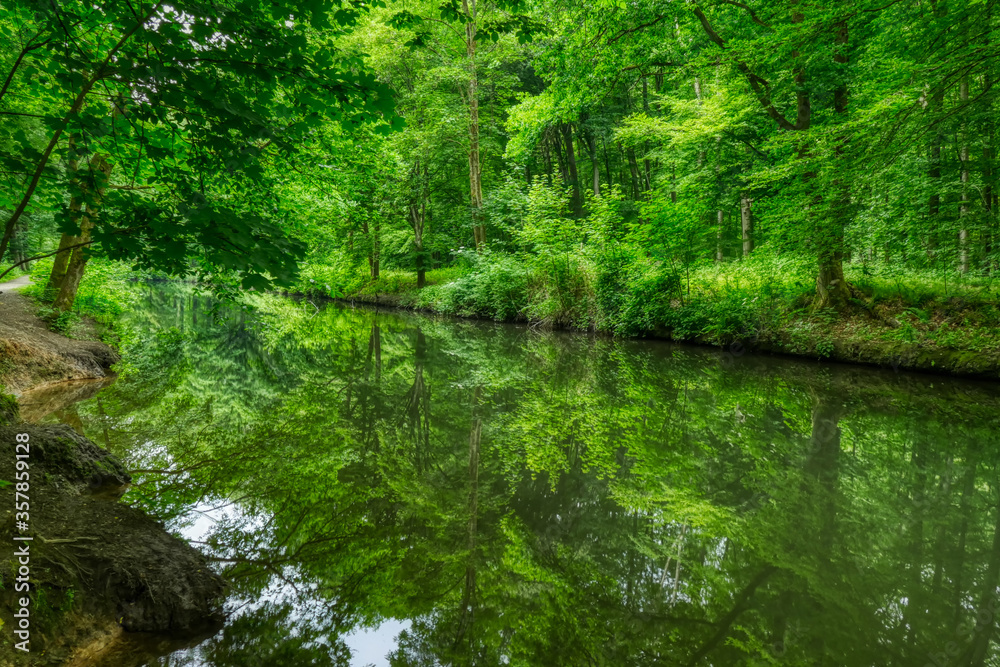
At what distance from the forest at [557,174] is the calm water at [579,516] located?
5.89 ft

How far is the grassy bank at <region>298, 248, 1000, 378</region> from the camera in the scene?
8.84 m

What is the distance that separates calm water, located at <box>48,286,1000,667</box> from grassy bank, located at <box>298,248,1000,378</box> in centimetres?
116

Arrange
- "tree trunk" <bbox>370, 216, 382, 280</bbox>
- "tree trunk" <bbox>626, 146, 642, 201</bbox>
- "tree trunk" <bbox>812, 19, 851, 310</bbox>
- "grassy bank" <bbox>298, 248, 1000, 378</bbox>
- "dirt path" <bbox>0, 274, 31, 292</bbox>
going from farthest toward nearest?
"tree trunk" <bbox>370, 216, 382, 280</bbox> < "tree trunk" <bbox>626, 146, 642, 201</bbox> < "dirt path" <bbox>0, 274, 31, 292</bbox> < "grassy bank" <bbox>298, 248, 1000, 378</bbox> < "tree trunk" <bbox>812, 19, 851, 310</bbox>

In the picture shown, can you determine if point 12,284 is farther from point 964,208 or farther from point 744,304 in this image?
point 964,208

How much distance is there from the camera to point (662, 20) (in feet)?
32.6

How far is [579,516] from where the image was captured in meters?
3.90

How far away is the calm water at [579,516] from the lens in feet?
8.50

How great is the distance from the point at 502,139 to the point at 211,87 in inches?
1012

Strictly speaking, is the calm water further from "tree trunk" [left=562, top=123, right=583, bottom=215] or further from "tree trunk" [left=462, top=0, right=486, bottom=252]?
"tree trunk" [left=562, top=123, right=583, bottom=215]

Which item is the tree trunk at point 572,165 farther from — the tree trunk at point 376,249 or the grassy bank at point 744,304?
the tree trunk at point 376,249

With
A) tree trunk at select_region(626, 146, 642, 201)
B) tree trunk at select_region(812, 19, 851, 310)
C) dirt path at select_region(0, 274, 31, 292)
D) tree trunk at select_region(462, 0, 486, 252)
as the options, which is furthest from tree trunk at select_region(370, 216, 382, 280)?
tree trunk at select_region(812, 19, 851, 310)

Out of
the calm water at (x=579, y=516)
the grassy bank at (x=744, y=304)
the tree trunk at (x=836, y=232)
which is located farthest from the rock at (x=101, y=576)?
the tree trunk at (x=836, y=232)

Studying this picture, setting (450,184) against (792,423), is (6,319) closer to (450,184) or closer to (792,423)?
(792,423)

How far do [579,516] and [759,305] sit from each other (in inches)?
384
